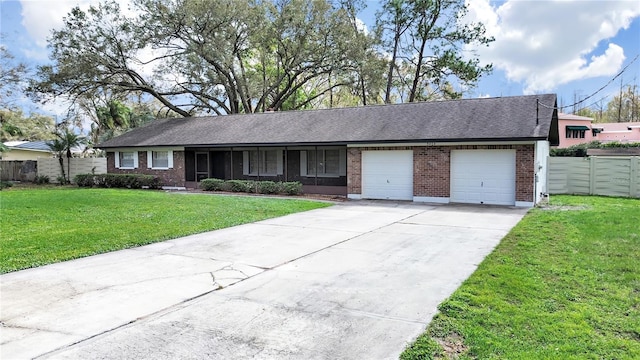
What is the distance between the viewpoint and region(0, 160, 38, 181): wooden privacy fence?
90.8 feet

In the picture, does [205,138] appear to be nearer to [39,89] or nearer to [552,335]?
[39,89]

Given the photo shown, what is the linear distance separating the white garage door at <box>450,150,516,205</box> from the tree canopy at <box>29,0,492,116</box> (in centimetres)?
1638

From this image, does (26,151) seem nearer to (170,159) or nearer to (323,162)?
(170,159)

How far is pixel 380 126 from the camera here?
17.6m

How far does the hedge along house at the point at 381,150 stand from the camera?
14.5 m

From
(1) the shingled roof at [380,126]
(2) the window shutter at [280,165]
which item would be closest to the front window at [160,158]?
(1) the shingled roof at [380,126]

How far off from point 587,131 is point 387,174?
108 feet

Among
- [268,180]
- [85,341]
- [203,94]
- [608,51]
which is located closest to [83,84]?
[203,94]

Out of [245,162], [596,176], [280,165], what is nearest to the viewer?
[596,176]

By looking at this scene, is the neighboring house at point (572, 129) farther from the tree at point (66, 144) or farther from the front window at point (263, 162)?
the tree at point (66, 144)

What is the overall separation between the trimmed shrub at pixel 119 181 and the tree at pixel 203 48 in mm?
6308

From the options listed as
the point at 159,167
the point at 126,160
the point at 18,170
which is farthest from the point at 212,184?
the point at 18,170

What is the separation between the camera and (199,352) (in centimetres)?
366

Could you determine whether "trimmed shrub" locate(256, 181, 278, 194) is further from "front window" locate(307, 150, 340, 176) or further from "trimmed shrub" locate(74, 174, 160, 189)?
"trimmed shrub" locate(74, 174, 160, 189)
